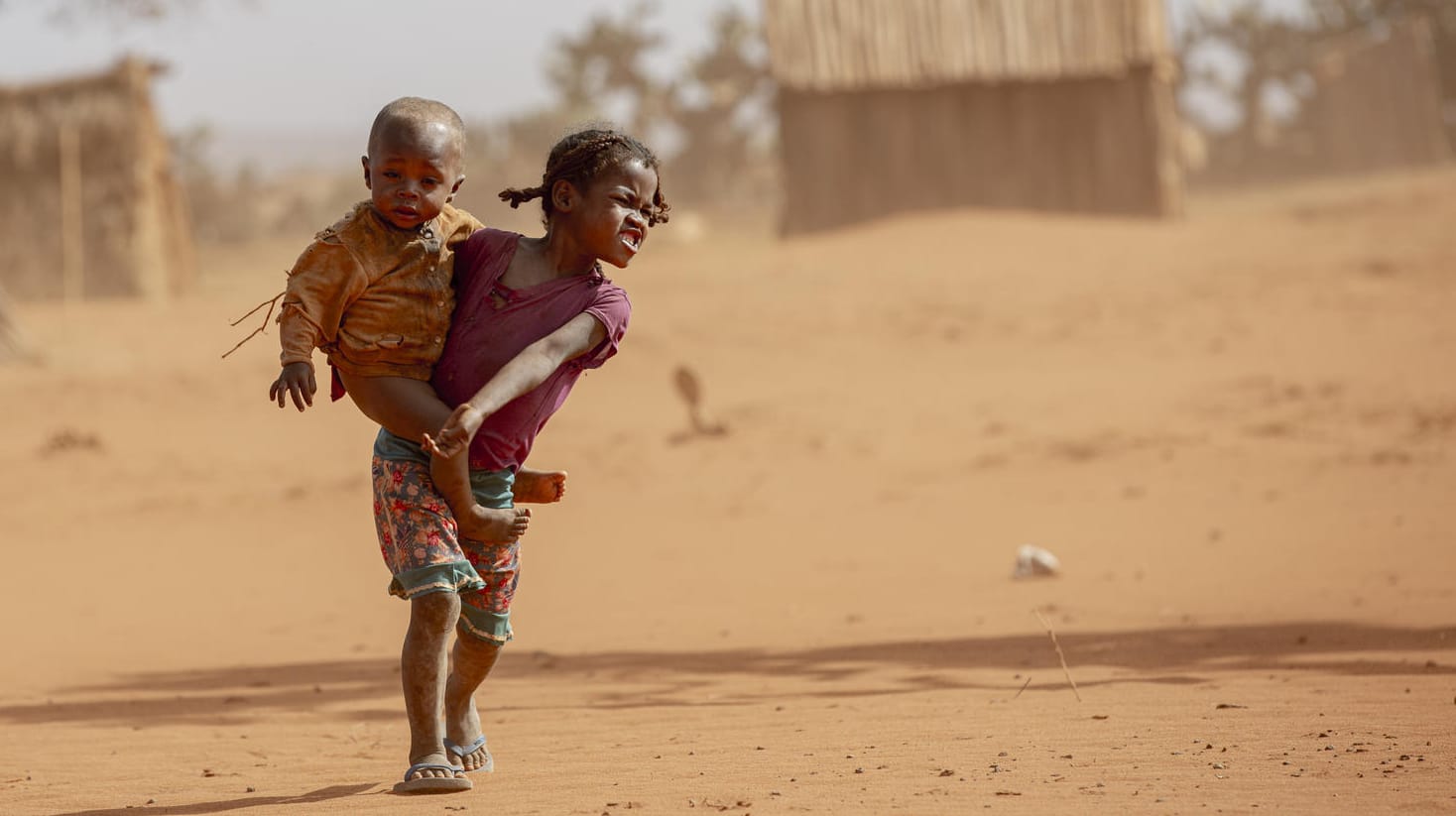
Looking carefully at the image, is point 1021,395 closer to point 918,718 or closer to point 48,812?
point 918,718

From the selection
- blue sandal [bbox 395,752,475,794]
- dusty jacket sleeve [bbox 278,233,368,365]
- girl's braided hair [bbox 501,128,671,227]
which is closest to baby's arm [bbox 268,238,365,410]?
dusty jacket sleeve [bbox 278,233,368,365]

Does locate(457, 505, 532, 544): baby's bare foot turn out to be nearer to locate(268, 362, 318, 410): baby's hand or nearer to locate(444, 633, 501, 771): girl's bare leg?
locate(444, 633, 501, 771): girl's bare leg

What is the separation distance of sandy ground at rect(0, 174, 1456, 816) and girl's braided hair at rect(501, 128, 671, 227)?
4.94 feet

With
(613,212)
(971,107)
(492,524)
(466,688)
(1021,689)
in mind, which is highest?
(971,107)

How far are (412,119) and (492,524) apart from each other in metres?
0.98

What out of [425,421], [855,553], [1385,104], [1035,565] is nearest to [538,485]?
[425,421]

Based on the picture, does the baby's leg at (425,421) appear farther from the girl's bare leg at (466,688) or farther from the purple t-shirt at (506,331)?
the girl's bare leg at (466,688)

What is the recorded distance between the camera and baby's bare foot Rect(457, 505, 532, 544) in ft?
13.1

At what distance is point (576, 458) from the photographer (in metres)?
12.1

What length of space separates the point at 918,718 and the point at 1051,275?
13564 millimetres

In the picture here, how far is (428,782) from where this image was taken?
4066mm

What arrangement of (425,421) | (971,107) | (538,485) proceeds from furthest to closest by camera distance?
(971,107) → (538,485) → (425,421)

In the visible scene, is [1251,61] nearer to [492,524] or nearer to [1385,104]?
[1385,104]

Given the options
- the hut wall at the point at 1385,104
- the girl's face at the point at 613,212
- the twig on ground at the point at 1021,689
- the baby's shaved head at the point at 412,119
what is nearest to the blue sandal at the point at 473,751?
the girl's face at the point at 613,212
